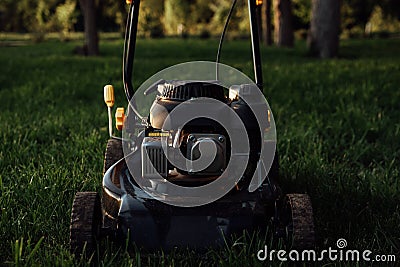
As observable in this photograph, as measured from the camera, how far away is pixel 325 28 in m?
12.3

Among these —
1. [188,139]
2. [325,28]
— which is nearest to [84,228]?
[188,139]

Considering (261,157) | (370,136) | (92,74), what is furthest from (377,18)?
(261,157)

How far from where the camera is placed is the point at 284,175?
3801 mm

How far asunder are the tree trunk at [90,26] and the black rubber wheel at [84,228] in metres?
12.8

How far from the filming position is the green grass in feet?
9.25

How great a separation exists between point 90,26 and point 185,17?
2405 centimetres

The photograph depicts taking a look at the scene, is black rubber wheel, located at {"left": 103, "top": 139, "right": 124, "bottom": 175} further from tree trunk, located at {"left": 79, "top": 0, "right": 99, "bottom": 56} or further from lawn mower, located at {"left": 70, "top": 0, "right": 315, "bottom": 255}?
tree trunk, located at {"left": 79, "top": 0, "right": 99, "bottom": 56}

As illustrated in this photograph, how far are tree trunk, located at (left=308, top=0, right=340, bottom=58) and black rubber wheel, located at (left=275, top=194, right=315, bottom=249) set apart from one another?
9865mm

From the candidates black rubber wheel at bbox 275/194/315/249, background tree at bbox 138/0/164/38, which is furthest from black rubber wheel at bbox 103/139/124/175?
background tree at bbox 138/0/164/38

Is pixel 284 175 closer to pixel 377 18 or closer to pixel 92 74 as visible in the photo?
pixel 92 74

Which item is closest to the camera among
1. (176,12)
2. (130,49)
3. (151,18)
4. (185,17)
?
Result: (130,49)

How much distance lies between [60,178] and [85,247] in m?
1.17

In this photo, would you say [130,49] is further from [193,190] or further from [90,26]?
[90,26]

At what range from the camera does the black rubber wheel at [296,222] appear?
241cm
